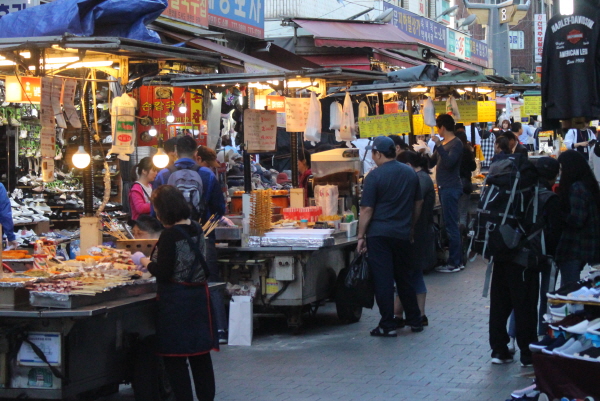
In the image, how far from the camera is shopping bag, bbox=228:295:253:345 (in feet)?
29.1

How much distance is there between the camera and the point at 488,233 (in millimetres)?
7281

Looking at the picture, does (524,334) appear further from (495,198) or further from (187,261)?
(187,261)

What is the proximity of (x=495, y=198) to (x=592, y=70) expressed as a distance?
1.43 metres

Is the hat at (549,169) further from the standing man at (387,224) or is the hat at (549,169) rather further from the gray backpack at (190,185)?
the gray backpack at (190,185)

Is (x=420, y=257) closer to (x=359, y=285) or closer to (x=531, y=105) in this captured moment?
(x=359, y=285)

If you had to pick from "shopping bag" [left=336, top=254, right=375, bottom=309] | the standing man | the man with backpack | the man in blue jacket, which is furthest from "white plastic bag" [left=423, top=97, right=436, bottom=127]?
the man in blue jacket

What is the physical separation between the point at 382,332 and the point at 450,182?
180 inches

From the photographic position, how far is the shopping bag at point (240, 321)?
8.87 m

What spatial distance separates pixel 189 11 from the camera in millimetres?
14797

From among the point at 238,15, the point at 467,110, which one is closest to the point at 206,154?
the point at 467,110

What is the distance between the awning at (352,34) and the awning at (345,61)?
0.94 feet

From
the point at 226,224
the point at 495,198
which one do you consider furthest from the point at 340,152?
the point at 495,198

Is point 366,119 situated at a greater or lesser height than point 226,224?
greater

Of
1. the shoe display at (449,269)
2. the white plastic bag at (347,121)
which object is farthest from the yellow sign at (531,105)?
the white plastic bag at (347,121)
